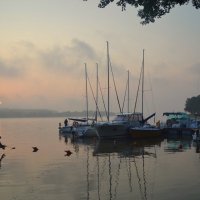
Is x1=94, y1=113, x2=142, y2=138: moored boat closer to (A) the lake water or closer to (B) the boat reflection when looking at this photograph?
(B) the boat reflection

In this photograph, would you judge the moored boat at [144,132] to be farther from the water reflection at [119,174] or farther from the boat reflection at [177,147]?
the water reflection at [119,174]

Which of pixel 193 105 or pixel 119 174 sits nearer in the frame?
pixel 119 174

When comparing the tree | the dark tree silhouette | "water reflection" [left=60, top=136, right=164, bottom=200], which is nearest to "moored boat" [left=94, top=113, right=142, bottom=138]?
"water reflection" [left=60, top=136, right=164, bottom=200]

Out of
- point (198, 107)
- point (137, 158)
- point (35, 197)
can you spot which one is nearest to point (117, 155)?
point (137, 158)

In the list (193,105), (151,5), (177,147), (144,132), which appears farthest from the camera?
(193,105)

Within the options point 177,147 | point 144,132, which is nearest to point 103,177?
point 177,147

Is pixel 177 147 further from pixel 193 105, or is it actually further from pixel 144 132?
pixel 193 105

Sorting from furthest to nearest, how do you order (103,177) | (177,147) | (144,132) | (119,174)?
(144,132) → (177,147) → (119,174) → (103,177)

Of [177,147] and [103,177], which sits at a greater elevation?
[177,147]

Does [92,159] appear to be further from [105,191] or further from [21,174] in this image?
[105,191]

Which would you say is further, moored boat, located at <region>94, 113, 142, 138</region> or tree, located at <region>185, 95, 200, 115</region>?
tree, located at <region>185, 95, 200, 115</region>

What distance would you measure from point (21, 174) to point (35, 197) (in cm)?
901

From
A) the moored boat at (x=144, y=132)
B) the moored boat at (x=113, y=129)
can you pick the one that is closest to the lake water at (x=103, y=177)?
the moored boat at (x=144, y=132)

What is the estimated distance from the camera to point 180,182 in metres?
26.2
